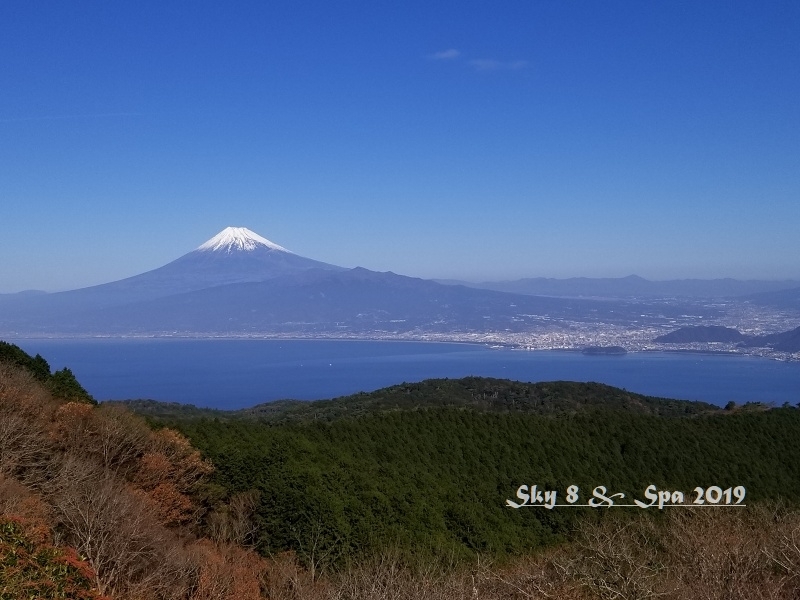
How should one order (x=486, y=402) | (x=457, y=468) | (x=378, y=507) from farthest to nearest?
(x=486, y=402)
(x=457, y=468)
(x=378, y=507)

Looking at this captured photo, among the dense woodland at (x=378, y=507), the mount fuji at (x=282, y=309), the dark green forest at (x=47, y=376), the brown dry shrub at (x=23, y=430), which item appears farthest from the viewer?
the mount fuji at (x=282, y=309)

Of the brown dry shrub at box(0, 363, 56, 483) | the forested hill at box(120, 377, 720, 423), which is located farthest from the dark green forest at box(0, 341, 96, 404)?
the forested hill at box(120, 377, 720, 423)

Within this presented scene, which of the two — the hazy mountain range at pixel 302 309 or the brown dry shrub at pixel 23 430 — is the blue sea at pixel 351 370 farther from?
the brown dry shrub at pixel 23 430

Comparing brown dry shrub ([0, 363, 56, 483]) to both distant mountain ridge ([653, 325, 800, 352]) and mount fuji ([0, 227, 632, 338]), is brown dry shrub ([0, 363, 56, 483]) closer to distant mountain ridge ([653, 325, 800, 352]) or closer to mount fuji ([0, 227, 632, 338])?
distant mountain ridge ([653, 325, 800, 352])

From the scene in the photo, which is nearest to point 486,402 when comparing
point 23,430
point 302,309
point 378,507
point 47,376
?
point 378,507

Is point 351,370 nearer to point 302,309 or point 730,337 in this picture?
point 730,337

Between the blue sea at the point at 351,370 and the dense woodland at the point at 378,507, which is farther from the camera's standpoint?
the blue sea at the point at 351,370

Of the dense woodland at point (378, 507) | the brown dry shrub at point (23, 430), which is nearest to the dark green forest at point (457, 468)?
the dense woodland at point (378, 507)
